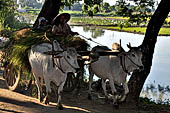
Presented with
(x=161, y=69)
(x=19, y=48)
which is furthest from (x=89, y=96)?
(x=161, y=69)

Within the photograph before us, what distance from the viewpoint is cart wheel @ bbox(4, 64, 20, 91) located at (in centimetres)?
770

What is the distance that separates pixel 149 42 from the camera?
24.2 ft

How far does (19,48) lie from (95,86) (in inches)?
129

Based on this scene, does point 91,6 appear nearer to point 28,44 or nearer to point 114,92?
point 28,44

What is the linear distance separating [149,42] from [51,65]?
2.78m

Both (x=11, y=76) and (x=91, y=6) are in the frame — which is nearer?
(x=11, y=76)

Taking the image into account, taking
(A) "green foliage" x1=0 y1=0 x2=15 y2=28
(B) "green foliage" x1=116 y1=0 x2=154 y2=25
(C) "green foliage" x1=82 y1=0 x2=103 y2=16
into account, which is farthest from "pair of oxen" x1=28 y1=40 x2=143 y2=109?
(A) "green foliage" x1=0 y1=0 x2=15 y2=28

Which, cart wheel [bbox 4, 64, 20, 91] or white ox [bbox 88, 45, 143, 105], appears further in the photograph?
cart wheel [bbox 4, 64, 20, 91]

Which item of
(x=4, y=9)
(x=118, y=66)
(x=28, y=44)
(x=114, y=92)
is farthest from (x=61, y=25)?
(x=4, y=9)

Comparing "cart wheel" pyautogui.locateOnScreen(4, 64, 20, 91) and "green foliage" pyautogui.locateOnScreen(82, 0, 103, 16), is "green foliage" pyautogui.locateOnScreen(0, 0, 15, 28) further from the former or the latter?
"cart wheel" pyautogui.locateOnScreen(4, 64, 20, 91)

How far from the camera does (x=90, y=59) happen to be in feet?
20.1

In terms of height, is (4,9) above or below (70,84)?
above

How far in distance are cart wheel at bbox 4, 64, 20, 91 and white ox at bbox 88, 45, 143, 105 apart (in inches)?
91.3

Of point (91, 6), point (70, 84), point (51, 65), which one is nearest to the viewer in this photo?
point (51, 65)
